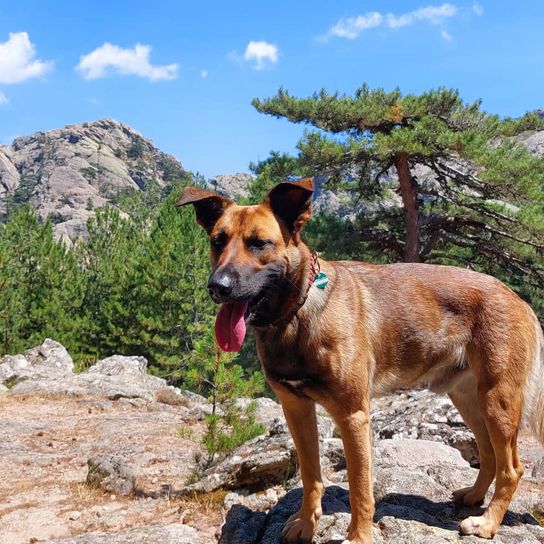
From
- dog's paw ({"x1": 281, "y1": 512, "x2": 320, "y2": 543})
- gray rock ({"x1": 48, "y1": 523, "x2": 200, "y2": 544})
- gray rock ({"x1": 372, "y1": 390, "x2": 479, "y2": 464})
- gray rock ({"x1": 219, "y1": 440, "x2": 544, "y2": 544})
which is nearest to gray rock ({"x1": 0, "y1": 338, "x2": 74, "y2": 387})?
gray rock ({"x1": 372, "y1": 390, "x2": 479, "y2": 464})

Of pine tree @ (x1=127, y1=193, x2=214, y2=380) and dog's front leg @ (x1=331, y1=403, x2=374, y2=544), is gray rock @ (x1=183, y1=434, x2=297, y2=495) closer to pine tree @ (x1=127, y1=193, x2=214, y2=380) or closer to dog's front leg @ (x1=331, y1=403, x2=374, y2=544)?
dog's front leg @ (x1=331, y1=403, x2=374, y2=544)

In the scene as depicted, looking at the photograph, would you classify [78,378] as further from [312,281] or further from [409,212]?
[312,281]

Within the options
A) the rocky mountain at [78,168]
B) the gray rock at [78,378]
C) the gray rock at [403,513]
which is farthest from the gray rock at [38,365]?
the rocky mountain at [78,168]

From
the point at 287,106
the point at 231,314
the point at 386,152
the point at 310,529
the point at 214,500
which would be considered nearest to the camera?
the point at 231,314

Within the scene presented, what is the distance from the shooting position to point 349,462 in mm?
3061

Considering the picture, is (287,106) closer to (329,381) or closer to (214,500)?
(214,500)

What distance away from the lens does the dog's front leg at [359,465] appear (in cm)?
303

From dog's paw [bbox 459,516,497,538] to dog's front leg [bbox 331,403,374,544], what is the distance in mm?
667

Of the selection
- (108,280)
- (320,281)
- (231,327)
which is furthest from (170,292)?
(231,327)

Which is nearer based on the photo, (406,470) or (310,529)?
(310,529)

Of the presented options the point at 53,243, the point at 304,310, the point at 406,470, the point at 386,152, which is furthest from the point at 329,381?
the point at 53,243

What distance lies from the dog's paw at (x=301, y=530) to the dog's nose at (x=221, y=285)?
5.24ft

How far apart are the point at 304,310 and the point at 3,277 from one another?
78.2ft

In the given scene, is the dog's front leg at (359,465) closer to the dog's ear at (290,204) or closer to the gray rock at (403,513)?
the gray rock at (403,513)
